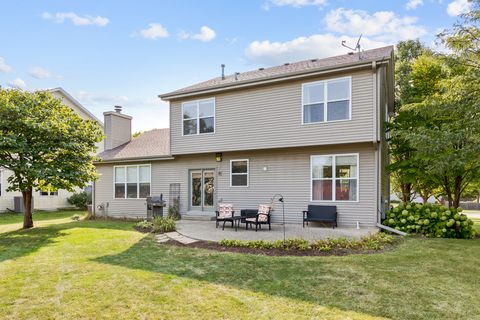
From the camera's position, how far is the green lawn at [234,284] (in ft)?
13.3

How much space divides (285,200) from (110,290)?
25.9 ft

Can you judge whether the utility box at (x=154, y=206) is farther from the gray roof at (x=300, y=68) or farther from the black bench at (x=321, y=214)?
the black bench at (x=321, y=214)

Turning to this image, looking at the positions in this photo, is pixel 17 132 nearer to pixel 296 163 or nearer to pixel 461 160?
pixel 296 163

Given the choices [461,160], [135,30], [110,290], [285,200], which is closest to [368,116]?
[461,160]

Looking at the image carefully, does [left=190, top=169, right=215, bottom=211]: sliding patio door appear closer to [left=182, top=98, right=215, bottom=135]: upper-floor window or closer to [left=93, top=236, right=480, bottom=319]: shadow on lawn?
[left=182, top=98, right=215, bottom=135]: upper-floor window

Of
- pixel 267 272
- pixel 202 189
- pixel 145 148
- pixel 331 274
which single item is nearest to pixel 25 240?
pixel 202 189

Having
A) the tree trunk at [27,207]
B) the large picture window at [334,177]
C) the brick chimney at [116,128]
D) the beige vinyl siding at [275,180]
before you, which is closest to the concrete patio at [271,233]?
the beige vinyl siding at [275,180]

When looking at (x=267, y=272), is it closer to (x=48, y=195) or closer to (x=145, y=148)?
(x=145, y=148)

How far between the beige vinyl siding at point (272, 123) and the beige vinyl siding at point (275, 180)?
0.55m

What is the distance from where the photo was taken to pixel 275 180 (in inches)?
476

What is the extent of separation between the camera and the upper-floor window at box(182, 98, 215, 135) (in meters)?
13.0

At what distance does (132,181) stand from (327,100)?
32.2 feet

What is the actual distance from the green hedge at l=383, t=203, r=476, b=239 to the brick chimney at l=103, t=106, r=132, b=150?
13.9m

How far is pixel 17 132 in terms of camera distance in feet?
34.9
